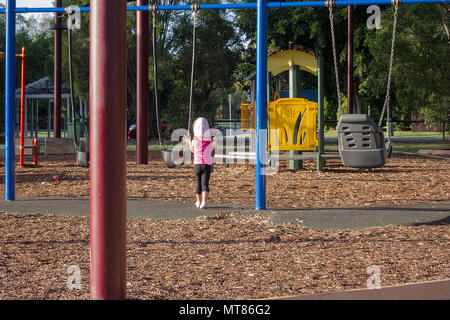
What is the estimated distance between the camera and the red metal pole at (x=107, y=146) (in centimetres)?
407

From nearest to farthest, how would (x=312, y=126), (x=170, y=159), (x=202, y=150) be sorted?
(x=202, y=150) < (x=312, y=126) < (x=170, y=159)

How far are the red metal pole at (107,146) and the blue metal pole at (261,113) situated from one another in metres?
4.62

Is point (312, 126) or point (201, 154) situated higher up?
point (312, 126)

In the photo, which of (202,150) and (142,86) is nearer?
(202,150)

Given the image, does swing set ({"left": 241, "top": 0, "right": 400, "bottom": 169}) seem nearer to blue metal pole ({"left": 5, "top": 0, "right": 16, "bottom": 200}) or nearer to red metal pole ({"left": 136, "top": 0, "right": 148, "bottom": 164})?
red metal pole ({"left": 136, "top": 0, "right": 148, "bottom": 164})

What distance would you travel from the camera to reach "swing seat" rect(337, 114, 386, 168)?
27.6ft

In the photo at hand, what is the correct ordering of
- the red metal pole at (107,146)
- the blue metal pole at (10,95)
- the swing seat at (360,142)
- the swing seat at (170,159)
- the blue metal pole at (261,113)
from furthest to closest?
the swing seat at (170,159) → the blue metal pole at (10,95) → the blue metal pole at (261,113) → the swing seat at (360,142) → the red metal pole at (107,146)

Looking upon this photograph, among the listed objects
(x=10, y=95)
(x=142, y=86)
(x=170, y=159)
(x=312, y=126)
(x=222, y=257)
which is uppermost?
(x=142, y=86)

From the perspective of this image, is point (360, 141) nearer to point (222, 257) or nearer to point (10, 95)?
point (222, 257)

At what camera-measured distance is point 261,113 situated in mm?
8758

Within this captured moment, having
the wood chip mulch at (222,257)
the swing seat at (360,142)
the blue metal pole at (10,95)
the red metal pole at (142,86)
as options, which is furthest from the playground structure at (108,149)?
the red metal pole at (142,86)

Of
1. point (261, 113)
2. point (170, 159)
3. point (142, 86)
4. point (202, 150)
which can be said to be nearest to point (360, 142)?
point (261, 113)

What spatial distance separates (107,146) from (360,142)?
4.96m

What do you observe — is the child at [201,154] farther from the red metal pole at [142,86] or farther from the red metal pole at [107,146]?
the red metal pole at [142,86]
